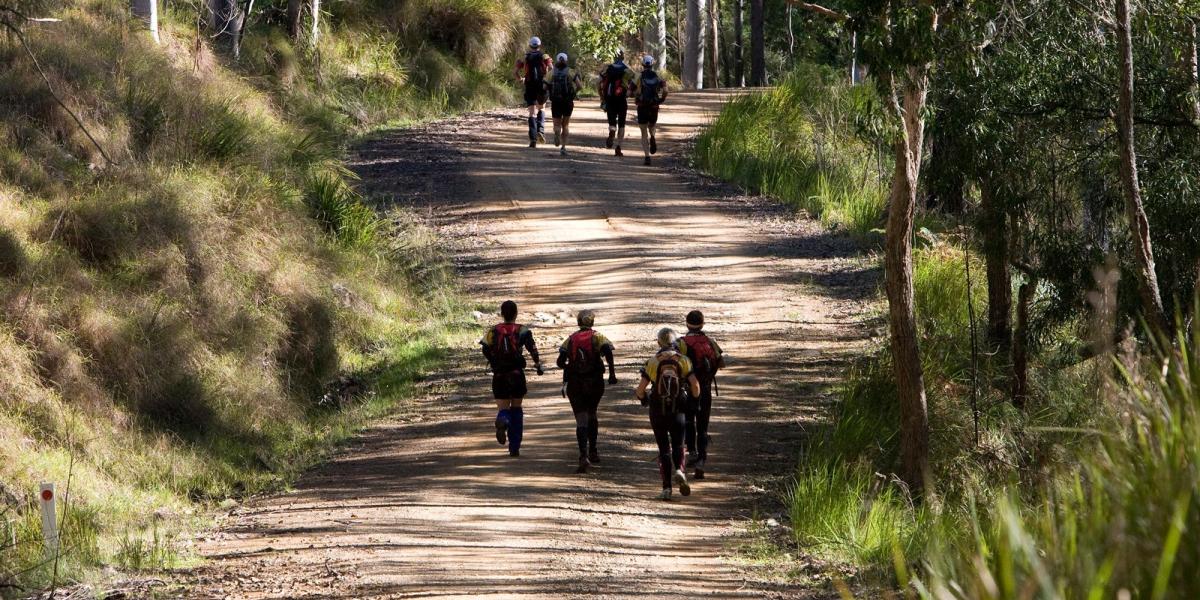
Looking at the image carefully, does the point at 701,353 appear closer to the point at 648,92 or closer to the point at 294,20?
the point at 648,92

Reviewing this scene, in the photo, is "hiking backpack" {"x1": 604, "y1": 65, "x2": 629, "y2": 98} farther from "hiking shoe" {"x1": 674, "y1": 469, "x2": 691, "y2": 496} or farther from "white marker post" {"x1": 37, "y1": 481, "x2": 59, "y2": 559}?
"white marker post" {"x1": 37, "y1": 481, "x2": 59, "y2": 559}

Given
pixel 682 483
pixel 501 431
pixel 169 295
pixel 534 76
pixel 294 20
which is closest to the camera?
pixel 682 483

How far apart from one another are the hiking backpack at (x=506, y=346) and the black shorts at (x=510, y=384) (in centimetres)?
9

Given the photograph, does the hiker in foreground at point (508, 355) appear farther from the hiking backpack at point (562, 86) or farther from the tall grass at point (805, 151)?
the hiking backpack at point (562, 86)

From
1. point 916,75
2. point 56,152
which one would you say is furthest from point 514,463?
point 56,152

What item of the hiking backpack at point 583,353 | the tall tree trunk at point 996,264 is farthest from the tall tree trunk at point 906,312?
the tall tree trunk at point 996,264

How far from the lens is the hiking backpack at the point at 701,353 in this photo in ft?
37.2

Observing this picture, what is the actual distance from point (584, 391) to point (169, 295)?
5.29 m

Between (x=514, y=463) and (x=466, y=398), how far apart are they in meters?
2.67

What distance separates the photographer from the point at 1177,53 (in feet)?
45.0

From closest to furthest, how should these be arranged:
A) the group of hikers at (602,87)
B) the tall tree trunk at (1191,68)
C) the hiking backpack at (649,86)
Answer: the tall tree trunk at (1191,68) < the group of hikers at (602,87) < the hiking backpack at (649,86)

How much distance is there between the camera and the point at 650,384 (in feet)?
36.6

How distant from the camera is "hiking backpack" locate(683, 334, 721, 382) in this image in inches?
446

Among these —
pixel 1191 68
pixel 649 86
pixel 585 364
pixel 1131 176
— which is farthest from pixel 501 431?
pixel 649 86
